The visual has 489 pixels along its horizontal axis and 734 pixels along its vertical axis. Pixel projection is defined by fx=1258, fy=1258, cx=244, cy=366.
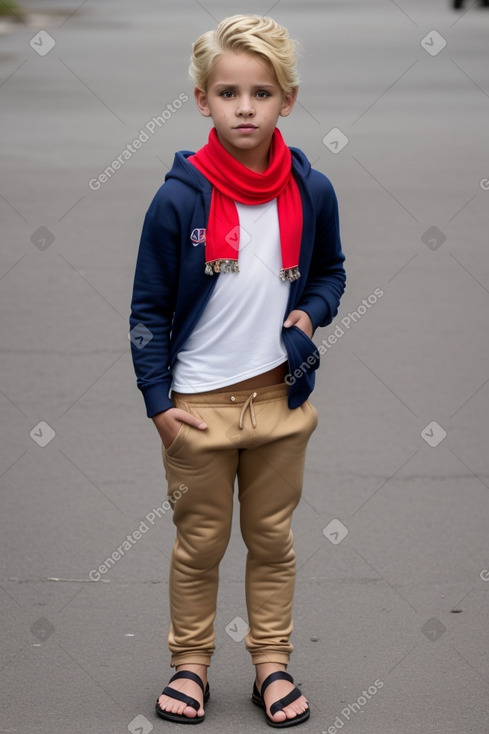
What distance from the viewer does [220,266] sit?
11.4ft

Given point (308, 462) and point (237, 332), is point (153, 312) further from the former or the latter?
point (308, 462)

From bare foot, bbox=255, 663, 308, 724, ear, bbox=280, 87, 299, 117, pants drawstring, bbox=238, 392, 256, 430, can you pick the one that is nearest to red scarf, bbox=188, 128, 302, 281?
ear, bbox=280, 87, 299, 117

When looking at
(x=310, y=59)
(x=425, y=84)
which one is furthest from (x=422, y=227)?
(x=310, y=59)

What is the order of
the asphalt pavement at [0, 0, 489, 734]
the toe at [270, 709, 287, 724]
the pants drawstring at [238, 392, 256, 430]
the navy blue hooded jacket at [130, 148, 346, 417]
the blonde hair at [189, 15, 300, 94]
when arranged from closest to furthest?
the blonde hair at [189, 15, 300, 94] → the navy blue hooded jacket at [130, 148, 346, 417] → the pants drawstring at [238, 392, 256, 430] → the toe at [270, 709, 287, 724] → the asphalt pavement at [0, 0, 489, 734]

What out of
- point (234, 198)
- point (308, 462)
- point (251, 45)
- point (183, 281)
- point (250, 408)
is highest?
point (251, 45)

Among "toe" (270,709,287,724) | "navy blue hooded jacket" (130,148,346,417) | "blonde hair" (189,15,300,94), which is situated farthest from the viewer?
"toe" (270,709,287,724)

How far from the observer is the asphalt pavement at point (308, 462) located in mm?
3996

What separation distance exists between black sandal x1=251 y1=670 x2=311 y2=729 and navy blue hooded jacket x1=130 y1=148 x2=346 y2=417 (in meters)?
0.83

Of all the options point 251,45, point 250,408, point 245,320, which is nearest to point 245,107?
point 251,45

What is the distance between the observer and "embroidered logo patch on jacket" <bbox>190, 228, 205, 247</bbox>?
3463mm

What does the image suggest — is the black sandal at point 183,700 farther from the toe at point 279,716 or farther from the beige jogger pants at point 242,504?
the toe at point 279,716

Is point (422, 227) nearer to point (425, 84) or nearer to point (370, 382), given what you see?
point (370, 382)

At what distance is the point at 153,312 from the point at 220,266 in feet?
0.79

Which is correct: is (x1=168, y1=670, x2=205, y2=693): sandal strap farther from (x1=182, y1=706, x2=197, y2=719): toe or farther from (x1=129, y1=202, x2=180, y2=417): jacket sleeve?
(x1=129, y1=202, x2=180, y2=417): jacket sleeve
